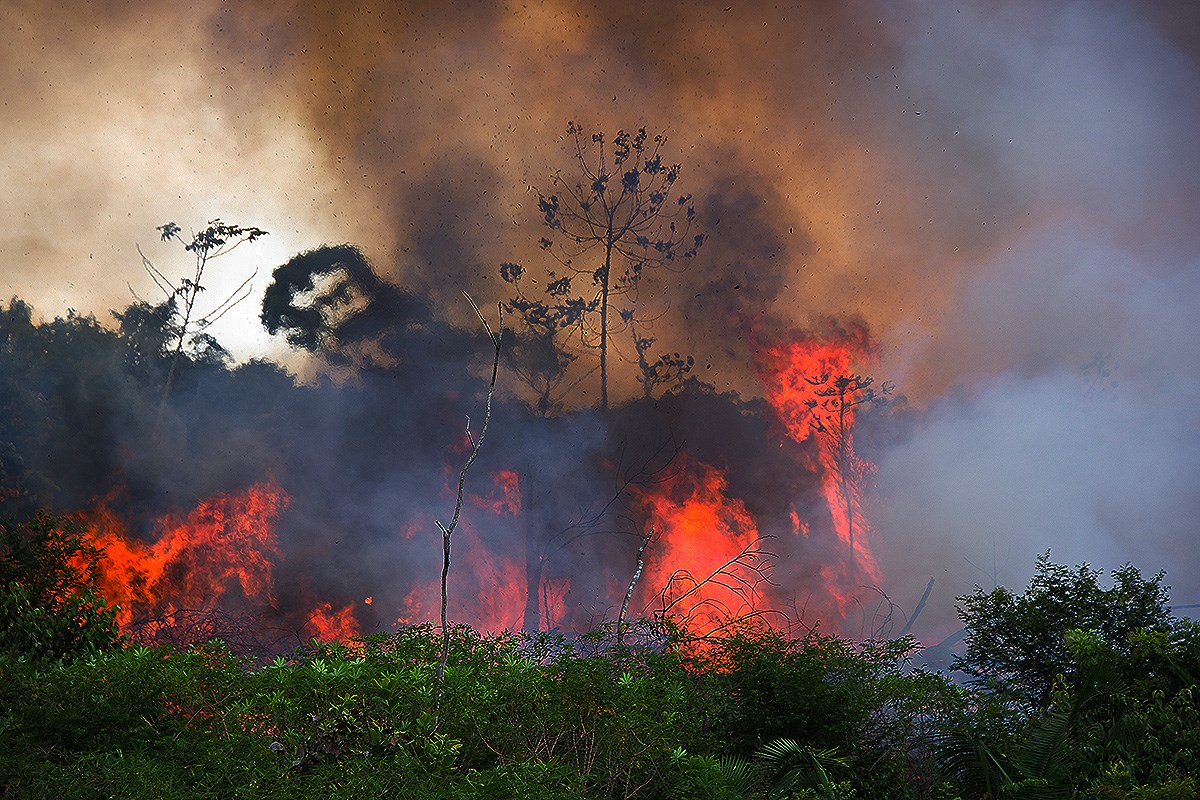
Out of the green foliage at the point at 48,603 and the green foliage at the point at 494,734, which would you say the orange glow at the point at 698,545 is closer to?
the green foliage at the point at 494,734

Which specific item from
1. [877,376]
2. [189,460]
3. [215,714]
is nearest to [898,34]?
[877,376]

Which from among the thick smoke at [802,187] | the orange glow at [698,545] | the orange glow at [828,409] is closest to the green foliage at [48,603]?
the thick smoke at [802,187]

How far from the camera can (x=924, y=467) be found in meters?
12.6

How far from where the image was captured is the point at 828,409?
42.2ft

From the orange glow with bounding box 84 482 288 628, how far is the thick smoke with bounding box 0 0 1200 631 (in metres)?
0.54

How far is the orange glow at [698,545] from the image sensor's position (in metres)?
12.5

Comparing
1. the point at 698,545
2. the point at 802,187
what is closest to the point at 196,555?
the point at 698,545

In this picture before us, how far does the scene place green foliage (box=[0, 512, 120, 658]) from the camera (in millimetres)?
7500

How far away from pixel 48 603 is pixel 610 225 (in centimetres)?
764

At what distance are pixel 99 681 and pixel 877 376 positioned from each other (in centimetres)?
970

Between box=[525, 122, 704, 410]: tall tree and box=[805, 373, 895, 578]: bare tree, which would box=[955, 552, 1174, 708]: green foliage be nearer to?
box=[805, 373, 895, 578]: bare tree

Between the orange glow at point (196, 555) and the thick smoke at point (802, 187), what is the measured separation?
1.79 feet

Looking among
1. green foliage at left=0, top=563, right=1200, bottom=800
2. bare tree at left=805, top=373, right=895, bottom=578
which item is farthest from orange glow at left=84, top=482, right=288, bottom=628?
bare tree at left=805, top=373, right=895, bottom=578

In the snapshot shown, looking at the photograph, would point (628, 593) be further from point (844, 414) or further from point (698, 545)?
point (844, 414)
